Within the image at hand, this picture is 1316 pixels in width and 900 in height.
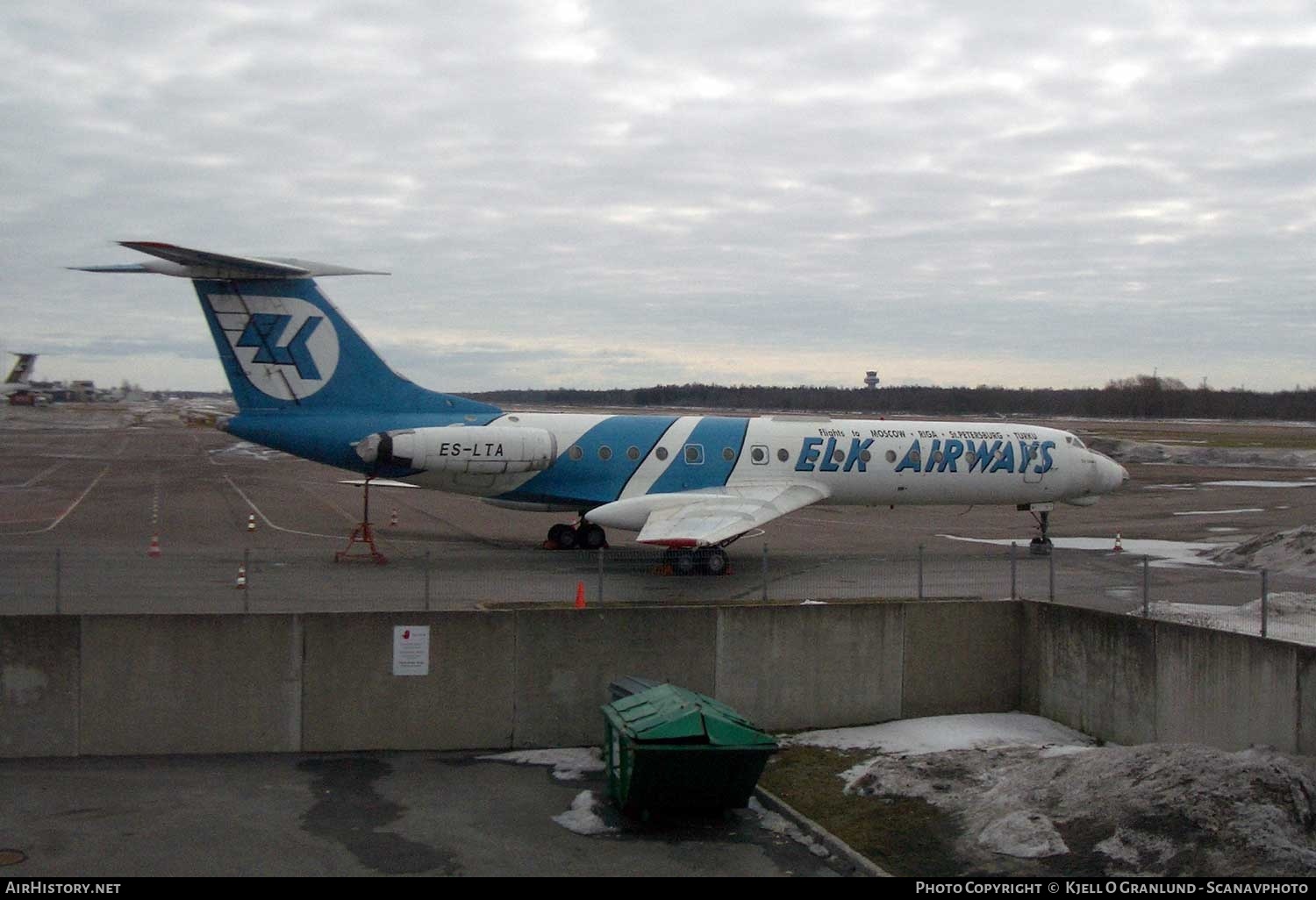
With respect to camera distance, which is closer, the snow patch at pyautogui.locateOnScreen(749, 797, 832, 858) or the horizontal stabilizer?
the snow patch at pyautogui.locateOnScreen(749, 797, 832, 858)

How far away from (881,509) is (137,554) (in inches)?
1027

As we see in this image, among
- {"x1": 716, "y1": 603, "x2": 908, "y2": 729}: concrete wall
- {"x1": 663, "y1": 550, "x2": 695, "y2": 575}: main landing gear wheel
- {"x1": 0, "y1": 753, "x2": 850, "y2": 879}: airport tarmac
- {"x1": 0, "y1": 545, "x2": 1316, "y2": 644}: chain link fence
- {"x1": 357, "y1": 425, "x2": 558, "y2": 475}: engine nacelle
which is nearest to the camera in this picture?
{"x1": 0, "y1": 753, "x2": 850, "y2": 879}: airport tarmac

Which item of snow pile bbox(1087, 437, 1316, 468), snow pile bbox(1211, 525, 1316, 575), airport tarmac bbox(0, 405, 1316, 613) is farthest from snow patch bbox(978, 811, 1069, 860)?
snow pile bbox(1087, 437, 1316, 468)

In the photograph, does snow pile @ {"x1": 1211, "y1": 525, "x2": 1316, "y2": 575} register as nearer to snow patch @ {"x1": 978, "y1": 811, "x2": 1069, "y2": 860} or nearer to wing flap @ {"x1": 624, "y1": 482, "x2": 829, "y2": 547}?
wing flap @ {"x1": 624, "y1": 482, "x2": 829, "y2": 547}

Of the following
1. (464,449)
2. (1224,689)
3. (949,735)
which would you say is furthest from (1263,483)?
(949,735)

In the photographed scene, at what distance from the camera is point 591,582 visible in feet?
70.5

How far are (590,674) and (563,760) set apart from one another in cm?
139

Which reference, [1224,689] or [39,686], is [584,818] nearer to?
[39,686]

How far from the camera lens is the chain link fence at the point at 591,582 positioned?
16516mm

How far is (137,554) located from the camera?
942 inches

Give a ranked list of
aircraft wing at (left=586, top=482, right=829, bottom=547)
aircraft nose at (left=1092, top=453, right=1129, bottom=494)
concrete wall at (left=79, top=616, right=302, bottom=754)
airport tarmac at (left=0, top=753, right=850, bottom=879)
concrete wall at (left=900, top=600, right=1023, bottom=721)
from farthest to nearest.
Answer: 1. aircraft nose at (left=1092, top=453, right=1129, bottom=494)
2. aircraft wing at (left=586, top=482, right=829, bottom=547)
3. concrete wall at (left=900, top=600, right=1023, bottom=721)
4. concrete wall at (left=79, top=616, right=302, bottom=754)
5. airport tarmac at (left=0, top=753, right=850, bottom=879)

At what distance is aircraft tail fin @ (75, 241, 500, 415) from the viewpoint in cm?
2459

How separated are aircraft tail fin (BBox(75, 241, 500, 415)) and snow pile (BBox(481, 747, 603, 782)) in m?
12.5

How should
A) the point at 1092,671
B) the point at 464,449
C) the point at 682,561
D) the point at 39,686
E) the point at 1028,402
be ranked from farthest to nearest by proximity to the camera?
the point at 1028,402
the point at 464,449
the point at 682,561
the point at 1092,671
the point at 39,686
